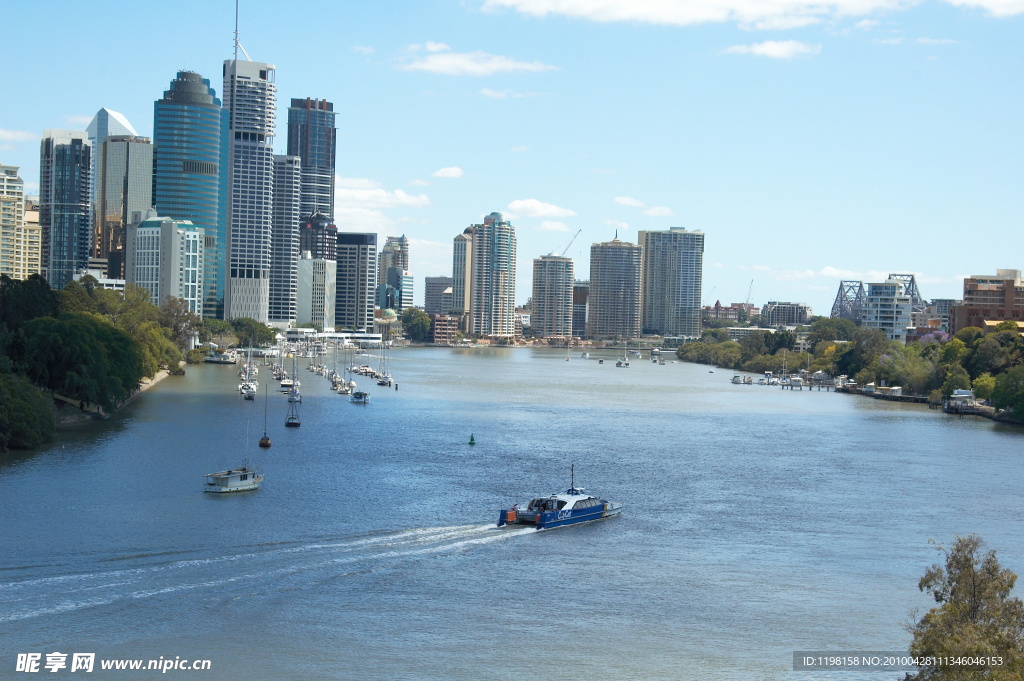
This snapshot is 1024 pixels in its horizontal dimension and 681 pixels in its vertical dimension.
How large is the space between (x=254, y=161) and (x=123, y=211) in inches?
930

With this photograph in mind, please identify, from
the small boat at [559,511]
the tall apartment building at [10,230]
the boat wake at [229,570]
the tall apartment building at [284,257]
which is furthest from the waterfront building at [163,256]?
the boat wake at [229,570]

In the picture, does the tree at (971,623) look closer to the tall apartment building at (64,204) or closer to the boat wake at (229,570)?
the boat wake at (229,570)

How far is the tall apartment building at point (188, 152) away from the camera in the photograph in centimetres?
15038

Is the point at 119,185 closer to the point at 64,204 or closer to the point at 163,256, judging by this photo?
the point at 64,204

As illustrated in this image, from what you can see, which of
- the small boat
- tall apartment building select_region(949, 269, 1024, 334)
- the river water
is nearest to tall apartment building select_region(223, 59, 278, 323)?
tall apartment building select_region(949, 269, 1024, 334)

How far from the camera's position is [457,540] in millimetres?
29734

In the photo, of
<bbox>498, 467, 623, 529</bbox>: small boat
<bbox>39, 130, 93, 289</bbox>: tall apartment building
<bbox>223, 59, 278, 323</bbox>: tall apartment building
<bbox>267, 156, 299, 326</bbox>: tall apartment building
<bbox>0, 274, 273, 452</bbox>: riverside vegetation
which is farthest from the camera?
<bbox>267, 156, 299, 326</bbox>: tall apartment building

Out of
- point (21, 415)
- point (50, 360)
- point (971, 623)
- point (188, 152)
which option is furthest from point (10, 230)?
point (971, 623)

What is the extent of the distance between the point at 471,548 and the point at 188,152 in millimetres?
134483

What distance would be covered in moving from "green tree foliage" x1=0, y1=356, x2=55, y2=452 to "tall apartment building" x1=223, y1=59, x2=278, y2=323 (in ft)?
418

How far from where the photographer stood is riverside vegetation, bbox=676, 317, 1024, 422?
76.8 m

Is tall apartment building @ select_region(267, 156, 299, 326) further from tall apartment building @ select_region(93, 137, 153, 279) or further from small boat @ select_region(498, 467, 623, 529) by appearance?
small boat @ select_region(498, 467, 623, 529)

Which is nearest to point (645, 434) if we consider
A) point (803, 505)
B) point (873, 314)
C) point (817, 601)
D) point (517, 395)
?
point (803, 505)

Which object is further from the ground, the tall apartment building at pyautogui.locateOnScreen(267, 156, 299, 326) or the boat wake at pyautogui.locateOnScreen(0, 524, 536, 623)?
the tall apartment building at pyautogui.locateOnScreen(267, 156, 299, 326)
